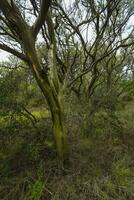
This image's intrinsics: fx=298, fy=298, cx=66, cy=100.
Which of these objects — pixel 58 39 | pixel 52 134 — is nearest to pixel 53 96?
pixel 52 134

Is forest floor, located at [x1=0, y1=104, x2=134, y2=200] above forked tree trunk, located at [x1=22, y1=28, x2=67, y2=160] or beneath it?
beneath

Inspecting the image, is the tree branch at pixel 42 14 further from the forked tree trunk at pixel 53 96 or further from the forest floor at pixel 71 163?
the forest floor at pixel 71 163

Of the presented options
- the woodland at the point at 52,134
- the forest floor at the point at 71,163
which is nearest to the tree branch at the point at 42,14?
→ the woodland at the point at 52,134

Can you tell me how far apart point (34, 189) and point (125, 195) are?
5.04 feet

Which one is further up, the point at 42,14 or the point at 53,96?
the point at 42,14

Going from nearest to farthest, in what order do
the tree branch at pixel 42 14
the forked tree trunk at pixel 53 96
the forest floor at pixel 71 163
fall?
the tree branch at pixel 42 14
the forest floor at pixel 71 163
the forked tree trunk at pixel 53 96

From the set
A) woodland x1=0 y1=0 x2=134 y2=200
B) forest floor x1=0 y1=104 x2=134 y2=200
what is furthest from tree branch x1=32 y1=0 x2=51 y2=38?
forest floor x1=0 y1=104 x2=134 y2=200

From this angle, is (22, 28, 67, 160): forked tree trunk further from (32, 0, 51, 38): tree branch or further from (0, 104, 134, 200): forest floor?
(0, 104, 134, 200): forest floor

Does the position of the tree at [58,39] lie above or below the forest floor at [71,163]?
above

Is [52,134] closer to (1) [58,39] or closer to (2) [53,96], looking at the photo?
(2) [53,96]

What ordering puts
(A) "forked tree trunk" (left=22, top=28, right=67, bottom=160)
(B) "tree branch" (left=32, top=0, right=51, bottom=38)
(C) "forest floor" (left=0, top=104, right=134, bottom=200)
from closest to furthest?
(B) "tree branch" (left=32, top=0, right=51, bottom=38) → (C) "forest floor" (left=0, top=104, right=134, bottom=200) → (A) "forked tree trunk" (left=22, top=28, right=67, bottom=160)

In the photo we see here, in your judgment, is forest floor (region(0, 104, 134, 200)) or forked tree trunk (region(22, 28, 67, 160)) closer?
forest floor (region(0, 104, 134, 200))

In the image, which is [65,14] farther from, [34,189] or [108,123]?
[34,189]

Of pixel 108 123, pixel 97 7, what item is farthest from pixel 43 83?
pixel 97 7
